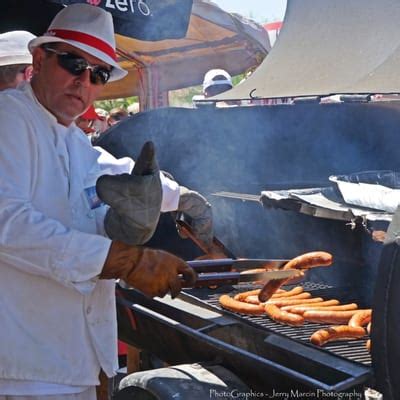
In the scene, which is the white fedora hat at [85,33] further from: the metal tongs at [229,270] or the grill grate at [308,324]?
the grill grate at [308,324]

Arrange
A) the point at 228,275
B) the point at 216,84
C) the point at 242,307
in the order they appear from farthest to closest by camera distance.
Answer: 1. the point at 216,84
2. the point at 242,307
3. the point at 228,275

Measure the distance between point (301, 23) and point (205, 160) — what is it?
1236mm

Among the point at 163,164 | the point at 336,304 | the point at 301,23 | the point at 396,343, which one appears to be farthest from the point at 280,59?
the point at 396,343

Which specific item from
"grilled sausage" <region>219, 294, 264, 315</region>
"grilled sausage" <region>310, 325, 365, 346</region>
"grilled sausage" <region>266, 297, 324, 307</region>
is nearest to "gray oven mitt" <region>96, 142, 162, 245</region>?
"grilled sausage" <region>310, 325, 365, 346</region>

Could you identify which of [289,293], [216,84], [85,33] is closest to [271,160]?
[289,293]

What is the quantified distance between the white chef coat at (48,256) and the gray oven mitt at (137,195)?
13cm

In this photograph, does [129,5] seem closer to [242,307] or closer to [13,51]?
[13,51]

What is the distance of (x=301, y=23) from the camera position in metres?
4.50

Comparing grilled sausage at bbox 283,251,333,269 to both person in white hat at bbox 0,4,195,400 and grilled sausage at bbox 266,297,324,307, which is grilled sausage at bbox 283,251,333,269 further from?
person in white hat at bbox 0,4,195,400

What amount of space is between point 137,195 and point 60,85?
535 millimetres

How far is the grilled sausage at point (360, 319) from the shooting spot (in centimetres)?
284

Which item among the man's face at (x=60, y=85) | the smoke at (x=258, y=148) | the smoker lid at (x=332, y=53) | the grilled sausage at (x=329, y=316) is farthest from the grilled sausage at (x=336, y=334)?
the man's face at (x=60, y=85)

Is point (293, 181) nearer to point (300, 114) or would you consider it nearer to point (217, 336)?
point (300, 114)

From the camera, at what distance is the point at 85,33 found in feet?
7.20
